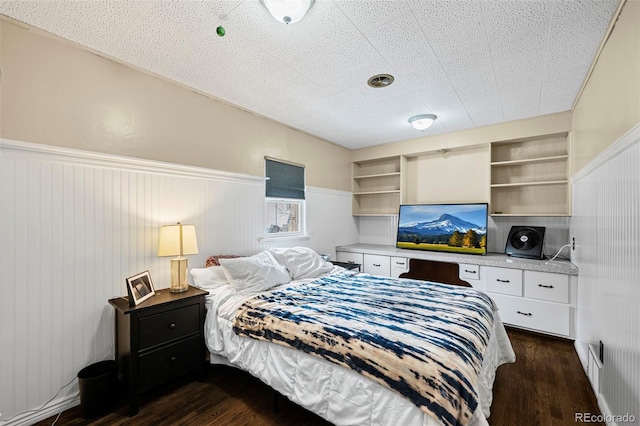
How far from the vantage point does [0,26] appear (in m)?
1.73

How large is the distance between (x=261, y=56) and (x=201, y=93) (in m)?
0.95

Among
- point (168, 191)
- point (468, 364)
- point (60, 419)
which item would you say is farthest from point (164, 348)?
Result: point (468, 364)

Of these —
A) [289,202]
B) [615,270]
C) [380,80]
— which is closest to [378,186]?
[289,202]

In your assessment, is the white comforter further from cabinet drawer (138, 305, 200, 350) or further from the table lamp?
the table lamp

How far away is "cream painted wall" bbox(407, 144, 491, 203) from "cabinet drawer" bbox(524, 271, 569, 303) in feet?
3.86

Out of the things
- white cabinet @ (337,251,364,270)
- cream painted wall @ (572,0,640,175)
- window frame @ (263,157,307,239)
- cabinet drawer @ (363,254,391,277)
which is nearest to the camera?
cream painted wall @ (572,0,640,175)

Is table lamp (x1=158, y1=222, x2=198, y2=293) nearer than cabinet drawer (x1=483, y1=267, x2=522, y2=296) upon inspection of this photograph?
Yes

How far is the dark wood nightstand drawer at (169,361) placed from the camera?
196 cm

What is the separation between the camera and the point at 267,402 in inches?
80.1

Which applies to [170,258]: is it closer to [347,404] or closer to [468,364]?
[347,404]

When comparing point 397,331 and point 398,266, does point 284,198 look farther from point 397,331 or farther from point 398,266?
point 397,331

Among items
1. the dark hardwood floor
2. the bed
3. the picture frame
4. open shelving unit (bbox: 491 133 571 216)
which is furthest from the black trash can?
open shelving unit (bbox: 491 133 571 216)

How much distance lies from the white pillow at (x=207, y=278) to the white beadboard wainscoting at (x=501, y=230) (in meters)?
3.07

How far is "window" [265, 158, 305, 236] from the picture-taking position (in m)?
3.51
